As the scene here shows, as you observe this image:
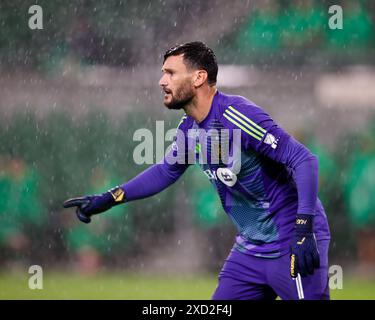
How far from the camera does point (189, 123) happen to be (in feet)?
16.2

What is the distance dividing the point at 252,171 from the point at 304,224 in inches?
20.9

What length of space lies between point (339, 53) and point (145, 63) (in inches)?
91.3

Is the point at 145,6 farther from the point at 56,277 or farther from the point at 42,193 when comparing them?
the point at 56,277

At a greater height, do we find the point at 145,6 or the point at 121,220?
the point at 145,6

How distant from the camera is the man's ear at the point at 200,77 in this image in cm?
488

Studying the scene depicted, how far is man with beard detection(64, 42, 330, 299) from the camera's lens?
4359 millimetres

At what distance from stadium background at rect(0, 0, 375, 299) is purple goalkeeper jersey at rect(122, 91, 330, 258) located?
3828 millimetres

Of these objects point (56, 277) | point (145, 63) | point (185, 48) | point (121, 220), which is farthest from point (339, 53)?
point (185, 48)

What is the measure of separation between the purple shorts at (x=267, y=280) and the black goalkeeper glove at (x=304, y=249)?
7.4 inches

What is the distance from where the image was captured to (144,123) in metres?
9.81

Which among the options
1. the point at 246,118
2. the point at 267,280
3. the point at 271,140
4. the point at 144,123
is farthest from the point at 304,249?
the point at 144,123

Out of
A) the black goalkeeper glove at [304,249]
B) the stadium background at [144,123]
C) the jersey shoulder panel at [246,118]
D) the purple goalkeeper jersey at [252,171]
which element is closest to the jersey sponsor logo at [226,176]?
the purple goalkeeper jersey at [252,171]

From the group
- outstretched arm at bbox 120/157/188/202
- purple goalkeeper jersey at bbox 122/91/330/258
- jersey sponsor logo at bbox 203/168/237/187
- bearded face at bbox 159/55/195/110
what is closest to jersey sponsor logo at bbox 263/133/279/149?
purple goalkeeper jersey at bbox 122/91/330/258

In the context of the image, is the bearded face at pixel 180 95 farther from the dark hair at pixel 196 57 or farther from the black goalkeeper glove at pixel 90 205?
the black goalkeeper glove at pixel 90 205
